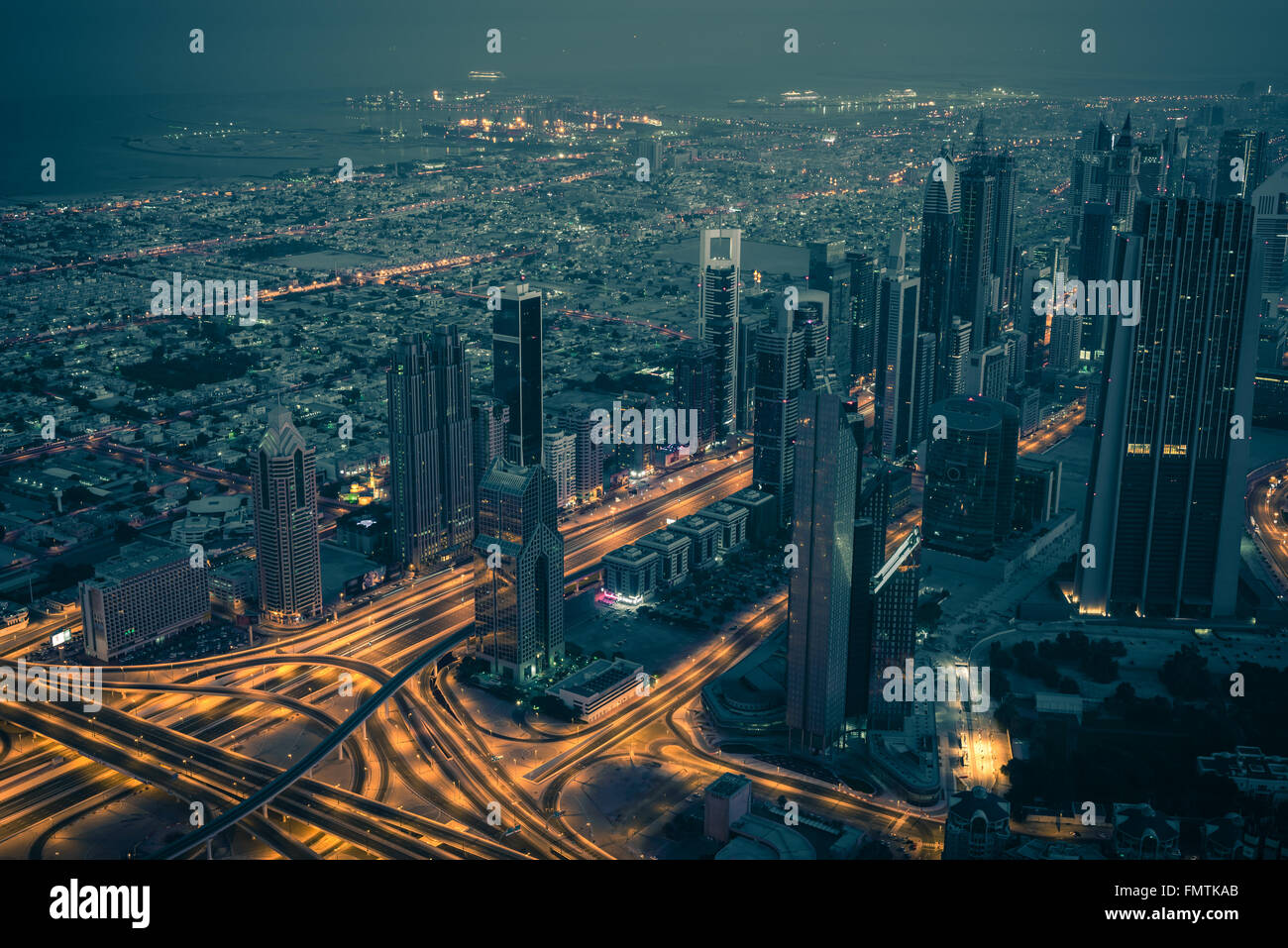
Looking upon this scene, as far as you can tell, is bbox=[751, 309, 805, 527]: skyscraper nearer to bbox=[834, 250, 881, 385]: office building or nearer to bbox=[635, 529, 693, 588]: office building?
bbox=[635, 529, 693, 588]: office building

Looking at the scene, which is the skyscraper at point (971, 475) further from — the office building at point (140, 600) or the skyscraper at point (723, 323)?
the office building at point (140, 600)

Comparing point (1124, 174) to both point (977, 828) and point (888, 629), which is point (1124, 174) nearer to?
point (888, 629)

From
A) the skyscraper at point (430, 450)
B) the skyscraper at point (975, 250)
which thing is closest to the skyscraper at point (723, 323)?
the skyscraper at point (975, 250)

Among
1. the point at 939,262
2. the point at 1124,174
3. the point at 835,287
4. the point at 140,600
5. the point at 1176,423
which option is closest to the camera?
the point at 140,600

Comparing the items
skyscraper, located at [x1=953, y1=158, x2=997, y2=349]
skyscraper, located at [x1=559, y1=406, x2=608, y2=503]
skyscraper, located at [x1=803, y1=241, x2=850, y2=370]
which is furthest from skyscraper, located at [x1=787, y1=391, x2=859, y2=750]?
skyscraper, located at [x1=803, y1=241, x2=850, y2=370]

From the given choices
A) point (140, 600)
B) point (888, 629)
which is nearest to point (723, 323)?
point (888, 629)
